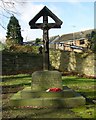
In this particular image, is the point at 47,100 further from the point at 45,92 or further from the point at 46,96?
the point at 45,92

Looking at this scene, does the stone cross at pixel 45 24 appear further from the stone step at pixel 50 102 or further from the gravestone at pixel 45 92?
the stone step at pixel 50 102

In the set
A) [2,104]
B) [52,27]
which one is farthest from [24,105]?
[52,27]

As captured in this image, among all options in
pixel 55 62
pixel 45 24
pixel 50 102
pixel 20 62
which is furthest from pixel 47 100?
pixel 55 62

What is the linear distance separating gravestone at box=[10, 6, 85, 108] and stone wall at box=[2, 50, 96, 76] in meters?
14.4

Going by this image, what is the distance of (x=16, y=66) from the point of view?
2764 cm

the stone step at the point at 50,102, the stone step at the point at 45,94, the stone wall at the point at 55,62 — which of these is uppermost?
the stone wall at the point at 55,62

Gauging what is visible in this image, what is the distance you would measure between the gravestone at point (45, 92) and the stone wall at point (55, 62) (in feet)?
47.1

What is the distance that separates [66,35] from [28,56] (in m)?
43.3

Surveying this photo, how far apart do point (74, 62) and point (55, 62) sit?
2395 mm

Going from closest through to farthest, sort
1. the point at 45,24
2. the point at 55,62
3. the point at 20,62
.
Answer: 1. the point at 45,24
2. the point at 20,62
3. the point at 55,62

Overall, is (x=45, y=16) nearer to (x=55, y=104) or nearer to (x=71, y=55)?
A: (x=55, y=104)

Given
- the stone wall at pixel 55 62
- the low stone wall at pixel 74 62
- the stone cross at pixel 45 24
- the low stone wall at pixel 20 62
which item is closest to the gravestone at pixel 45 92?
the stone cross at pixel 45 24

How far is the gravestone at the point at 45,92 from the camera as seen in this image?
1012 centimetres

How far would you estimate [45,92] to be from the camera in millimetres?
10586
